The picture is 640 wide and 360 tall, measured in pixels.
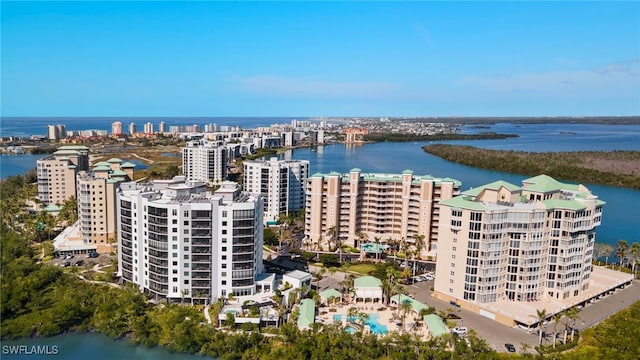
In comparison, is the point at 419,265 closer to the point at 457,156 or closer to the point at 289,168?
the point at 289,168

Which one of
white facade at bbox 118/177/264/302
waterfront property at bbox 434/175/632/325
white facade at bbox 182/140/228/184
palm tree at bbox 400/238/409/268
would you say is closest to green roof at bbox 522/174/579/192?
waterfront property at bbox 434/175/632/325

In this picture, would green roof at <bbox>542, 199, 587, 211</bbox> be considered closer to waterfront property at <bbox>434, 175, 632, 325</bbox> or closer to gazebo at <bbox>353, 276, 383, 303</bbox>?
waterfront property at <bbox>434, 175, 632, 325</bbox>

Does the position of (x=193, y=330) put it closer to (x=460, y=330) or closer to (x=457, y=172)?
(x=460, y=330)

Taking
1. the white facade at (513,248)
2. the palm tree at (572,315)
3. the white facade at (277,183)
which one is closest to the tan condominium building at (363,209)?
the white facade at (277,183)

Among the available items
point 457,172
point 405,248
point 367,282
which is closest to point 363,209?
point 405,248

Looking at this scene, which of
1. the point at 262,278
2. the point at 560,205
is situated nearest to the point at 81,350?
the point at 262,278

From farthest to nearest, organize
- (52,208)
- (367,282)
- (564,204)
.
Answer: (52,208), (367,282), (564,204)
